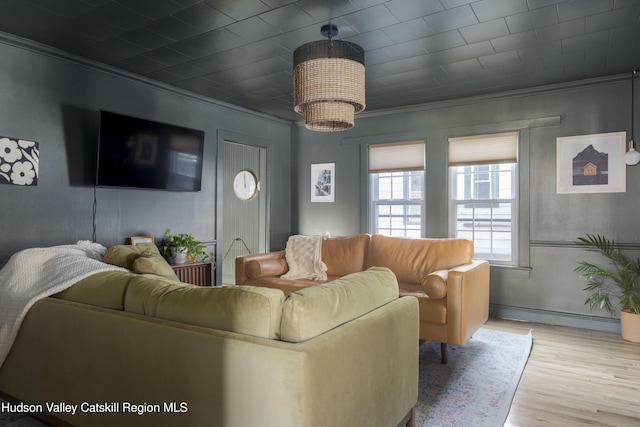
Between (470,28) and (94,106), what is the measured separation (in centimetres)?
334

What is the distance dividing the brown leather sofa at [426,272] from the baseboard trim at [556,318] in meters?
0.91

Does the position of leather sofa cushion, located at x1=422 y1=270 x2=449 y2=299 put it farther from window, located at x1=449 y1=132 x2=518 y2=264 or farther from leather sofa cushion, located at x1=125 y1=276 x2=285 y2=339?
leather sofa cushion, located at x1=125 y1=276 x2=285 y2=339

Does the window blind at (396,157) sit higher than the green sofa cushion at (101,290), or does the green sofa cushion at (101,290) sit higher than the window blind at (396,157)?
the window blind at (396,157)

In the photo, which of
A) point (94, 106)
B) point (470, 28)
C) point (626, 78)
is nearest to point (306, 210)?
point (94, 106)

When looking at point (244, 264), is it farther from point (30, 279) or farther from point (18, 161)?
point (30, 279)

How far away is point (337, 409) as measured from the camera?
4.62ft

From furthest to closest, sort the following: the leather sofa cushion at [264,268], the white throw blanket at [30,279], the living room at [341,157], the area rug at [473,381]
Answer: the leather sofa cushion at [264,268], the living room at [341,157], the area rug at [473,381], the white throw blanket at [30,279]

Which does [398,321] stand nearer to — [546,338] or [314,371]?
[314,371]

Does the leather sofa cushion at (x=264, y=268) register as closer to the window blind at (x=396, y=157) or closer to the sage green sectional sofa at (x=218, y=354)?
the window blind at (x=396, y=157)

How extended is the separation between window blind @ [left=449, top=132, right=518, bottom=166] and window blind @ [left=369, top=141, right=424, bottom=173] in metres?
0.42

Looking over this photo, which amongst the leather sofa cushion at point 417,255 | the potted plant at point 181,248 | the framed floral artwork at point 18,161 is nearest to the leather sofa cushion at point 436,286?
the leather sofa cushion at point 417,255

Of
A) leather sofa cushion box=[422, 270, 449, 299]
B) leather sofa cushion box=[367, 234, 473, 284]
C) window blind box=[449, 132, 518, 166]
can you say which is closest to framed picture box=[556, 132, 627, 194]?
window blind box=[449, 132, 518, 166]

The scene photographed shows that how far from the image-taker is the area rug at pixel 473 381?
2334 millimetres

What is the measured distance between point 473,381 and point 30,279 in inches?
110
